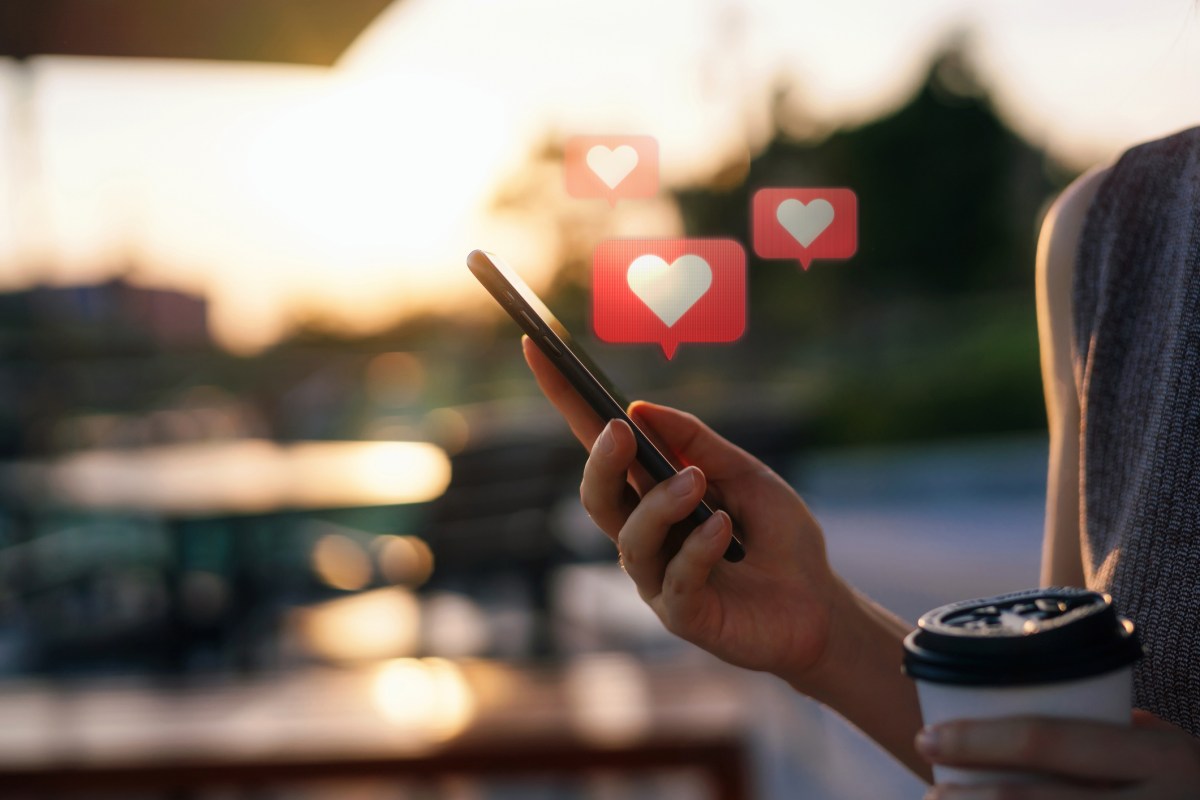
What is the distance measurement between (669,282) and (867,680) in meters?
1.15

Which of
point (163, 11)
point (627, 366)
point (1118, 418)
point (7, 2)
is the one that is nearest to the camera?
point (1118, 418)

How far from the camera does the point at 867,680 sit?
0.77 m

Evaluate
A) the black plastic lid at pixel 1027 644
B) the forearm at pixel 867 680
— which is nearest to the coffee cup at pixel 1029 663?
the black plastic lid at pixel 1027 644

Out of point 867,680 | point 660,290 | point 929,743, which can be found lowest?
point 867,680

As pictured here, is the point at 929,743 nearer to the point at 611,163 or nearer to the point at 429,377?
the point at 611,163

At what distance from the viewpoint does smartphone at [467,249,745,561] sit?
68cm

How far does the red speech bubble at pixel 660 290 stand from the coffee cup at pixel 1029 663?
3.21 feet

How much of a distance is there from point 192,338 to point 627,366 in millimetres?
3306

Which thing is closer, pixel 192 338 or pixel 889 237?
pixel 192 338

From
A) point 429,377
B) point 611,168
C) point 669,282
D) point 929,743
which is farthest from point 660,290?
point 429,377

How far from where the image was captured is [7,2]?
1.55 m

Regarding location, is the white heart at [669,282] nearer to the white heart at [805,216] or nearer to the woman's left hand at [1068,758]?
the white heart at [805,216]

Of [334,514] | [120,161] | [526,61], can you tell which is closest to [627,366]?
[334,514]

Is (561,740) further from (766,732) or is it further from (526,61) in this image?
(526,61)
